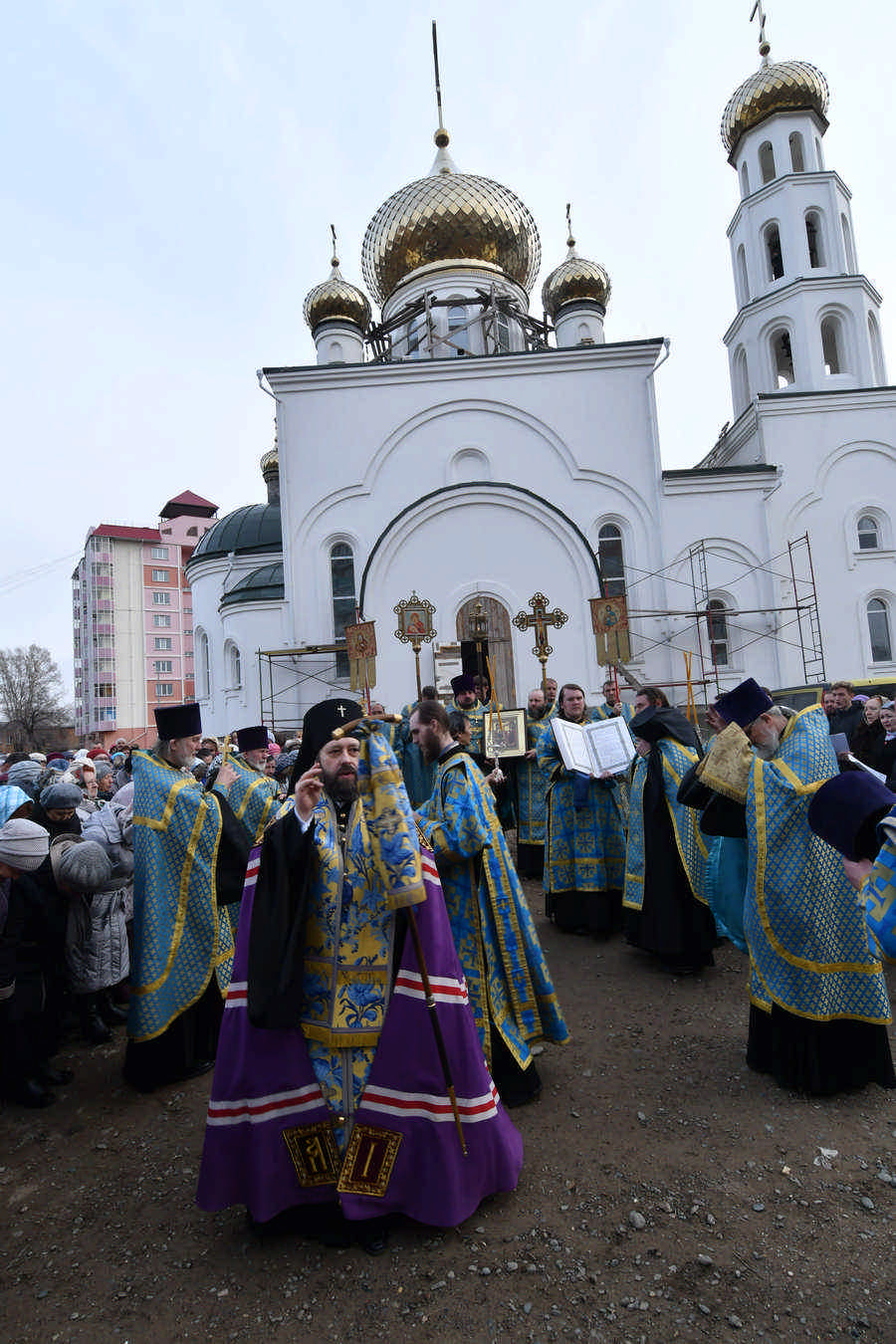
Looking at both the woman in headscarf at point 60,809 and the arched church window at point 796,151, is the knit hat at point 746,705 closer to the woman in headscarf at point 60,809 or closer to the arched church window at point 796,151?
the woman in headscarf at point 60,809

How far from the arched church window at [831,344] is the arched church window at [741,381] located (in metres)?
1.94

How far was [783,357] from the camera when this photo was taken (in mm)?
20312

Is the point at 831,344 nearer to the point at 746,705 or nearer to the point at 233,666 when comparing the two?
the point at 233,666

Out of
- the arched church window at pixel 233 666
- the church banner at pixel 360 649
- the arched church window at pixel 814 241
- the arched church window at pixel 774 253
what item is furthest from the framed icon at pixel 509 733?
the arched church window at pixel 814 241

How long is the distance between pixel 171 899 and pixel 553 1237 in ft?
7.91

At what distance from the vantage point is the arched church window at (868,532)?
18.1 meters

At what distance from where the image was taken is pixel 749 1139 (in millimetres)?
3203

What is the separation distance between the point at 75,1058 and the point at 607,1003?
325 cm

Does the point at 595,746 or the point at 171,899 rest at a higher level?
the point at 595,746

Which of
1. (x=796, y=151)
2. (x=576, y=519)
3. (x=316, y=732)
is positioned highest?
(x=796, y=151)

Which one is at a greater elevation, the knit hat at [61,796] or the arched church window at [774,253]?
the arched church window at [774,253]

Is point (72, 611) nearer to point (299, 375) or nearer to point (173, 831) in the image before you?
point (299, 375)

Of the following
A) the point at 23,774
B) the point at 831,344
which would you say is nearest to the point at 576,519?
the point at 831,344

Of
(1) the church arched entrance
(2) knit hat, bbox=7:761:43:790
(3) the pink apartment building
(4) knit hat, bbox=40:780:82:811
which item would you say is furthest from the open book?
(3) the pink apartment building
